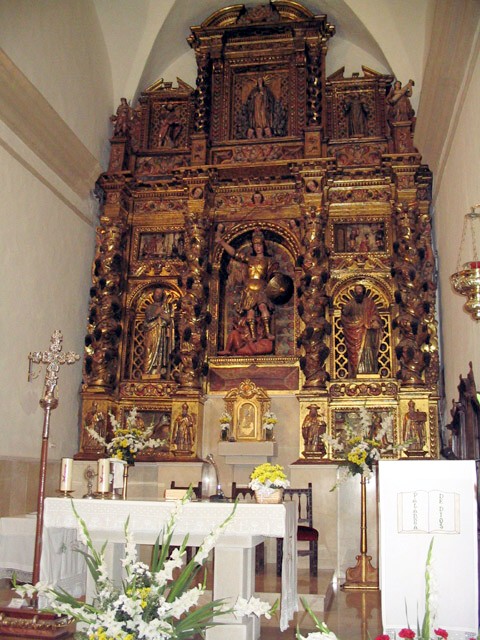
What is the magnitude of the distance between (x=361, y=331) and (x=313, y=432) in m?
1.94

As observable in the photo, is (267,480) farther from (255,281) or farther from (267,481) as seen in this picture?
(255,281)

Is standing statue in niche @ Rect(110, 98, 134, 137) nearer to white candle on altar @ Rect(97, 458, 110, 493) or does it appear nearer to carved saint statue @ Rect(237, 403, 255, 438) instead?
carved saint statue @ Rect(237, 403, 255, 438)

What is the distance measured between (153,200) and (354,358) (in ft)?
15.3

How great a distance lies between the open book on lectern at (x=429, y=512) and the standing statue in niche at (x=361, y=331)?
7.41 metres

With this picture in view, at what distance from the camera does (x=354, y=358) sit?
1144cm

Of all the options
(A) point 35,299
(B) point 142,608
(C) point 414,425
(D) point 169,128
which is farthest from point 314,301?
(B) point 142,608

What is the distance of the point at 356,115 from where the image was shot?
12.6 m

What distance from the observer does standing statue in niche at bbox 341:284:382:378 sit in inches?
446

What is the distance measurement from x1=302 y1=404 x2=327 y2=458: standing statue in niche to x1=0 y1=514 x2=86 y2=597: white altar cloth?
4.49 m

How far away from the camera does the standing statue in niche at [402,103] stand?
1191 centimetres

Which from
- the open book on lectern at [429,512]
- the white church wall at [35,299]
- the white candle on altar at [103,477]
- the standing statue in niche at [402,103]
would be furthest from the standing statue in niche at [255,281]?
the open book on lectern at [429,512]

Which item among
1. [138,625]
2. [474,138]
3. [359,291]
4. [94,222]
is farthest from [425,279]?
[138,625]

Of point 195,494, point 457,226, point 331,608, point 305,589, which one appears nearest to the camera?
point 331,608

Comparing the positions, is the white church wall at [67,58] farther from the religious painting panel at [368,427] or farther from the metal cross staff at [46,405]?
the religious painting panel at [368,427]
